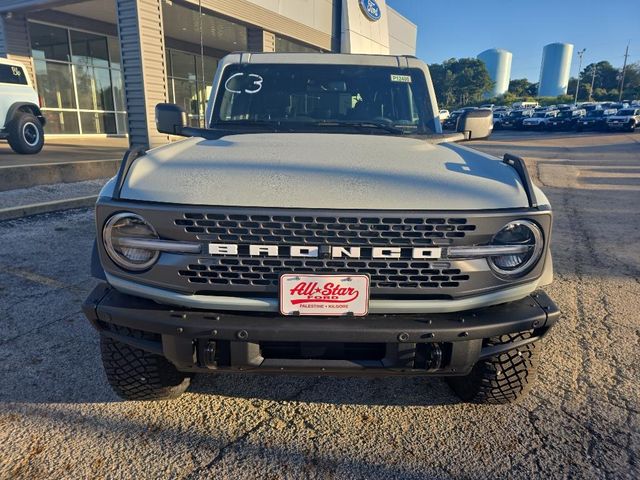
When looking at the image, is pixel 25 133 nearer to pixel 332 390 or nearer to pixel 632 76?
pixel 332 390

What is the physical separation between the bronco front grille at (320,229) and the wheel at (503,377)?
0.74 meters

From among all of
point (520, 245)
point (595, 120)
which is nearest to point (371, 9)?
point (595, 120)

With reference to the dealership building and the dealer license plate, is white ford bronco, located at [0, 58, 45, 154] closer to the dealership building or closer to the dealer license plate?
the dealership building

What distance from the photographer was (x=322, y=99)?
3.43 m

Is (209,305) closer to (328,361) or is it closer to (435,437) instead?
(328,361)

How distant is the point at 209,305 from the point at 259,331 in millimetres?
242

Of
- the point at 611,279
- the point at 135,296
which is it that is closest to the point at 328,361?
the point at 135,296

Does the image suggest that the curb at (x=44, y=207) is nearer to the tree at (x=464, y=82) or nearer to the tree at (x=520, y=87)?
the tree at (x=464, y=82)

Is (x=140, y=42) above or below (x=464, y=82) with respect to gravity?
below

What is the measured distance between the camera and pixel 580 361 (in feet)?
A: 9.62

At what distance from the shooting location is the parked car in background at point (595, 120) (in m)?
32.9

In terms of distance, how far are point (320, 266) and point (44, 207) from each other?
243 inches

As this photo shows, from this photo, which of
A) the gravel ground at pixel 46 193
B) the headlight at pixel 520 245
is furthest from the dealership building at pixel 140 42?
the headlight at pixel 520 245

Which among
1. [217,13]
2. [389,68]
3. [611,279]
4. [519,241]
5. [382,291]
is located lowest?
[611,279]
